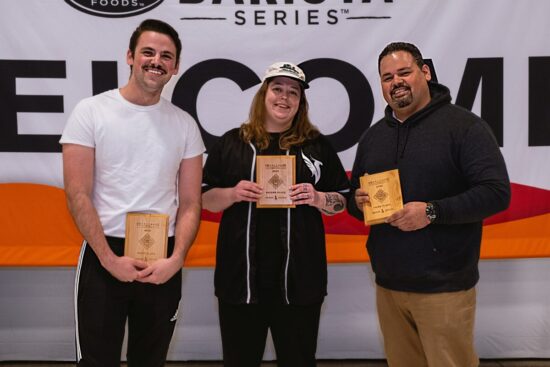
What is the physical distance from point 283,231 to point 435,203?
0.66 meters

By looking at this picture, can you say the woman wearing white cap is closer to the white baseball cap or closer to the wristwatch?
the white baseball cap

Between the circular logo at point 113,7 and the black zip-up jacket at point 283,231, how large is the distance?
1.43 metres

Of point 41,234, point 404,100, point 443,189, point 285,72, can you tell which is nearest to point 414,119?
point 404,100

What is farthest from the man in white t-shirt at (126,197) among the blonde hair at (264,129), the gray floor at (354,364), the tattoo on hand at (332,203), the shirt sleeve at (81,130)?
the gray floor at (354,364)

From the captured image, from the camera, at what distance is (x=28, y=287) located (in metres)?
3.90

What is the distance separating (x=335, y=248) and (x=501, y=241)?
1082 millimetres

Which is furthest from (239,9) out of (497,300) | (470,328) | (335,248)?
(497,300)

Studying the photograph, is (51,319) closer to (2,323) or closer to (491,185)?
(2,323)

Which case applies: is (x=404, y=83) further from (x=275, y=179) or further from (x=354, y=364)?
(x=354, y=364)

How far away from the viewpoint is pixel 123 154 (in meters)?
2.23

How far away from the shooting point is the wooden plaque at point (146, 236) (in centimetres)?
221

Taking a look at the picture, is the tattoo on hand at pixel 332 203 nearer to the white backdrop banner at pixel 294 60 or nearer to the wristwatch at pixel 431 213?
the wristwatch at pixel 431 213

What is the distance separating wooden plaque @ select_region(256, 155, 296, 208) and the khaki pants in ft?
2.07

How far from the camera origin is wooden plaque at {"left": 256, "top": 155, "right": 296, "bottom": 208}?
2391 mm
